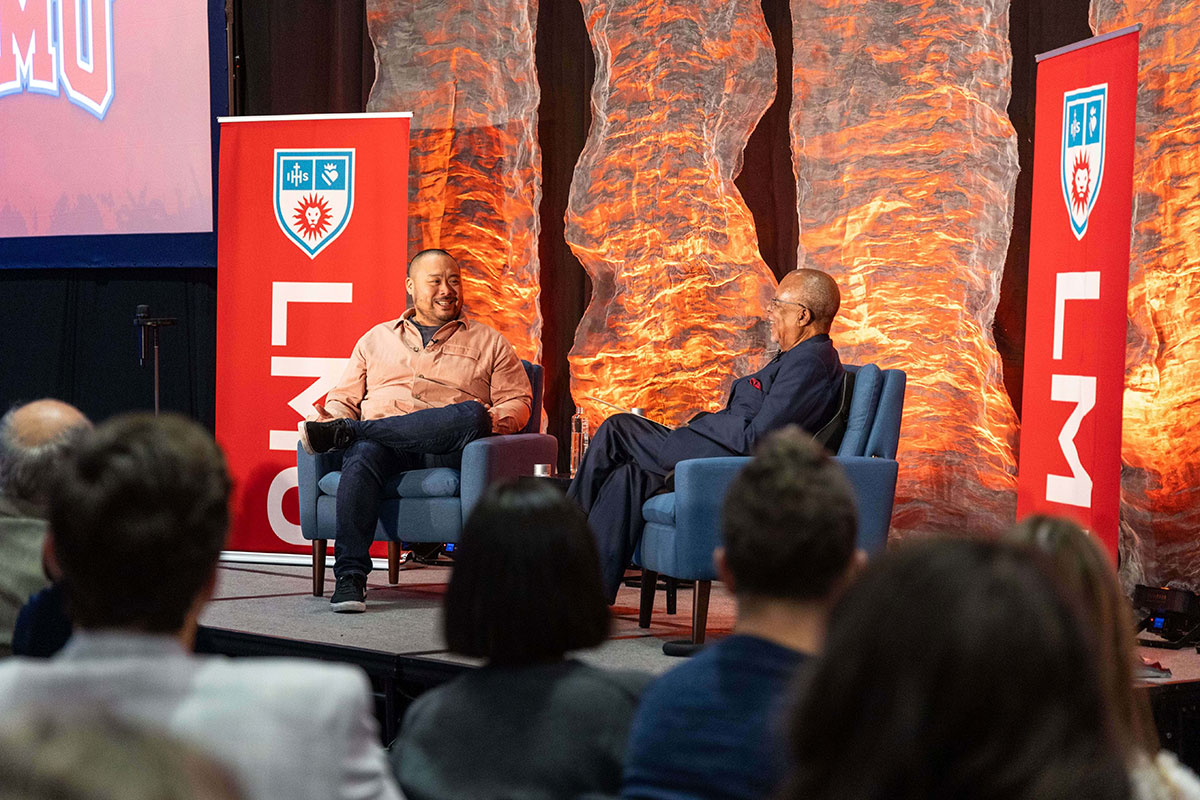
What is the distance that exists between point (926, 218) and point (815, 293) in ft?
3.29

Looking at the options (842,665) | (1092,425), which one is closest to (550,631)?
(842,665)

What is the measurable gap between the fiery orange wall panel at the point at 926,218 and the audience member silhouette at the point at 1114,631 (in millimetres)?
3481

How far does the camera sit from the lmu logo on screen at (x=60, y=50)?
5.71 m

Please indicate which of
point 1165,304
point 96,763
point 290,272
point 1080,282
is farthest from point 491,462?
point 96,763

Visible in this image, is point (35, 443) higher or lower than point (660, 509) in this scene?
higher

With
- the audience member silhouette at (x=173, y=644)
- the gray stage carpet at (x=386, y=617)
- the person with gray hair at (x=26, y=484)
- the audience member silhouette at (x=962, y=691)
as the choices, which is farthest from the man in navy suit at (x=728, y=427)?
the audience member silhouette at (x=962, y=691)

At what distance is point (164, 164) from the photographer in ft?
18.7

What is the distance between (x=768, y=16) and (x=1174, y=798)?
432cm

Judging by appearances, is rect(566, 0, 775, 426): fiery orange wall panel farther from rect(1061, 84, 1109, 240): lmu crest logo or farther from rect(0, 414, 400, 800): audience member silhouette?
rect(0, 414, 400, 800): audience member silhouette

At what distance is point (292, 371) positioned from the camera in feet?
16.8

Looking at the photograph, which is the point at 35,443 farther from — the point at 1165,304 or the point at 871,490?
the point at 1165,304

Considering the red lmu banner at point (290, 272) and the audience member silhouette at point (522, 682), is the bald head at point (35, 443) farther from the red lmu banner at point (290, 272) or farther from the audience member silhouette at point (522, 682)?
the red lmu banner at point (290, 272)

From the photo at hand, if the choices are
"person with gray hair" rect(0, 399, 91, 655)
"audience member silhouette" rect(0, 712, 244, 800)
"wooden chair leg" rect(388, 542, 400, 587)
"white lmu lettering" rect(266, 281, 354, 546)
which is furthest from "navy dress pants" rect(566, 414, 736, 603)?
"audience member silhouette" rect(0, 712, 244, 800)

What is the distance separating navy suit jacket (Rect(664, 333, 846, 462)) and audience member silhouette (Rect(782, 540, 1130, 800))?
10.0 ft
